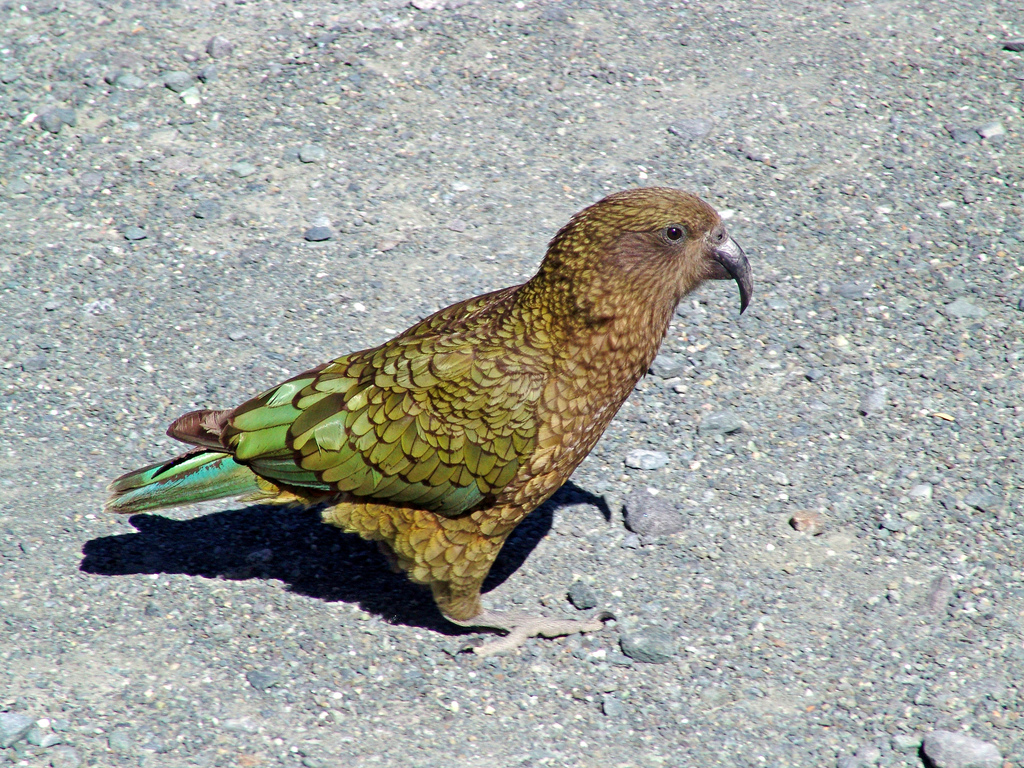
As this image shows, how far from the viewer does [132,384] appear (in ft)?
17.9

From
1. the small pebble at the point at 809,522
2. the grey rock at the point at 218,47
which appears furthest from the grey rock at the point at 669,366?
the grey rock at the point at 218,47

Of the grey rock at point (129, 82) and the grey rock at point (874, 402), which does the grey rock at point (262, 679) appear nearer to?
the grey rock at point (874, 402)

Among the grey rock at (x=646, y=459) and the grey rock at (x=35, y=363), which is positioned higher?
the grey rock at (x=35, y=363)

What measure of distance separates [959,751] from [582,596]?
1.66 m

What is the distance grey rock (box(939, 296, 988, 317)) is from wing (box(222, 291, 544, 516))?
3.18 m

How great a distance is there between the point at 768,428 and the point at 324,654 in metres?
2.63

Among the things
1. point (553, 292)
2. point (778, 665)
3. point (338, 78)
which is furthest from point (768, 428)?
point (338, 78)

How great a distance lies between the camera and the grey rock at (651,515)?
4.84m

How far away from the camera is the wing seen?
13.3 ft

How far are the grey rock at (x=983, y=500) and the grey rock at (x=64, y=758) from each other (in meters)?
4.18

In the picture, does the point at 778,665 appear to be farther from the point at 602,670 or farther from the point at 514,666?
the point at 514,666

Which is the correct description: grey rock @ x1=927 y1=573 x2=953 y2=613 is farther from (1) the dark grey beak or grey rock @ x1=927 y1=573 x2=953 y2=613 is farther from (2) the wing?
(2) the wing

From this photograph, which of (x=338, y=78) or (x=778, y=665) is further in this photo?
(x=338, y=78)

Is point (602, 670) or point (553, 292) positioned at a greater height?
point (553, 292)
